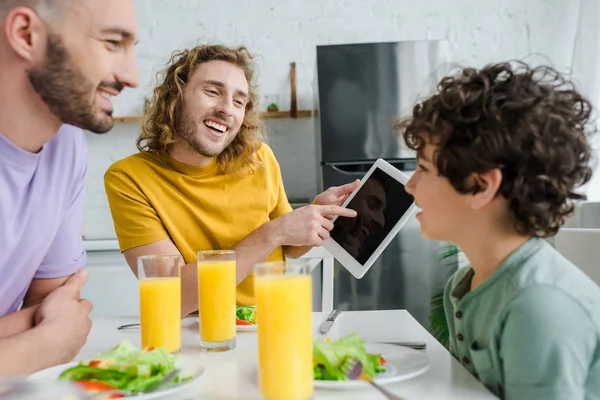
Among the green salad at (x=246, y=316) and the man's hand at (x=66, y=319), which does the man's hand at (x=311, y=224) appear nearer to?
the green salad at (x=246, y=316)

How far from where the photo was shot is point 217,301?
41.6 inches

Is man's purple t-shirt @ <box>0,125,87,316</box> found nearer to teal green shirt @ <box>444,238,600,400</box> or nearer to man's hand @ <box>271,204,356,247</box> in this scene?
man's hand @ <box>271,204,356,247</box>

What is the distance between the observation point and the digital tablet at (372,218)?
54.4 inches

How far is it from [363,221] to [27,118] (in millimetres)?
725

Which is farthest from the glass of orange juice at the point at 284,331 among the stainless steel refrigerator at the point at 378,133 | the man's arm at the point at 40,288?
the stainless steel refrigerator at the point at 378,133

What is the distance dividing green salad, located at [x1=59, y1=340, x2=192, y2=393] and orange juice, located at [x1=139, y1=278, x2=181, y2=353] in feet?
0.50

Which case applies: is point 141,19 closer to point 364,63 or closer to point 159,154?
point 364,63

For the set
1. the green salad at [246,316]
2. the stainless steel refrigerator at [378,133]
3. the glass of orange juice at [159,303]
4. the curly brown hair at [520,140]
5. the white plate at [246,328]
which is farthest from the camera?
the stainless steel refrigerator at [378,133]

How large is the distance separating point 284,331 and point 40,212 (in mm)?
574

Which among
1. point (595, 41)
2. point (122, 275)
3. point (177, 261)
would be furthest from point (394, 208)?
point (595, 41)

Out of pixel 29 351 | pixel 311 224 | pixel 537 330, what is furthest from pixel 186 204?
pixel 537 330

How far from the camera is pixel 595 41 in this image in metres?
3.11

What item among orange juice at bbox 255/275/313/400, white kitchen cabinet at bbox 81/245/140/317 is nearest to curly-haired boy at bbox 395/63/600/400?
orange juice at bbox 255/275/313/400

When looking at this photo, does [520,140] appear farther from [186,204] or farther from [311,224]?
[186,204]
